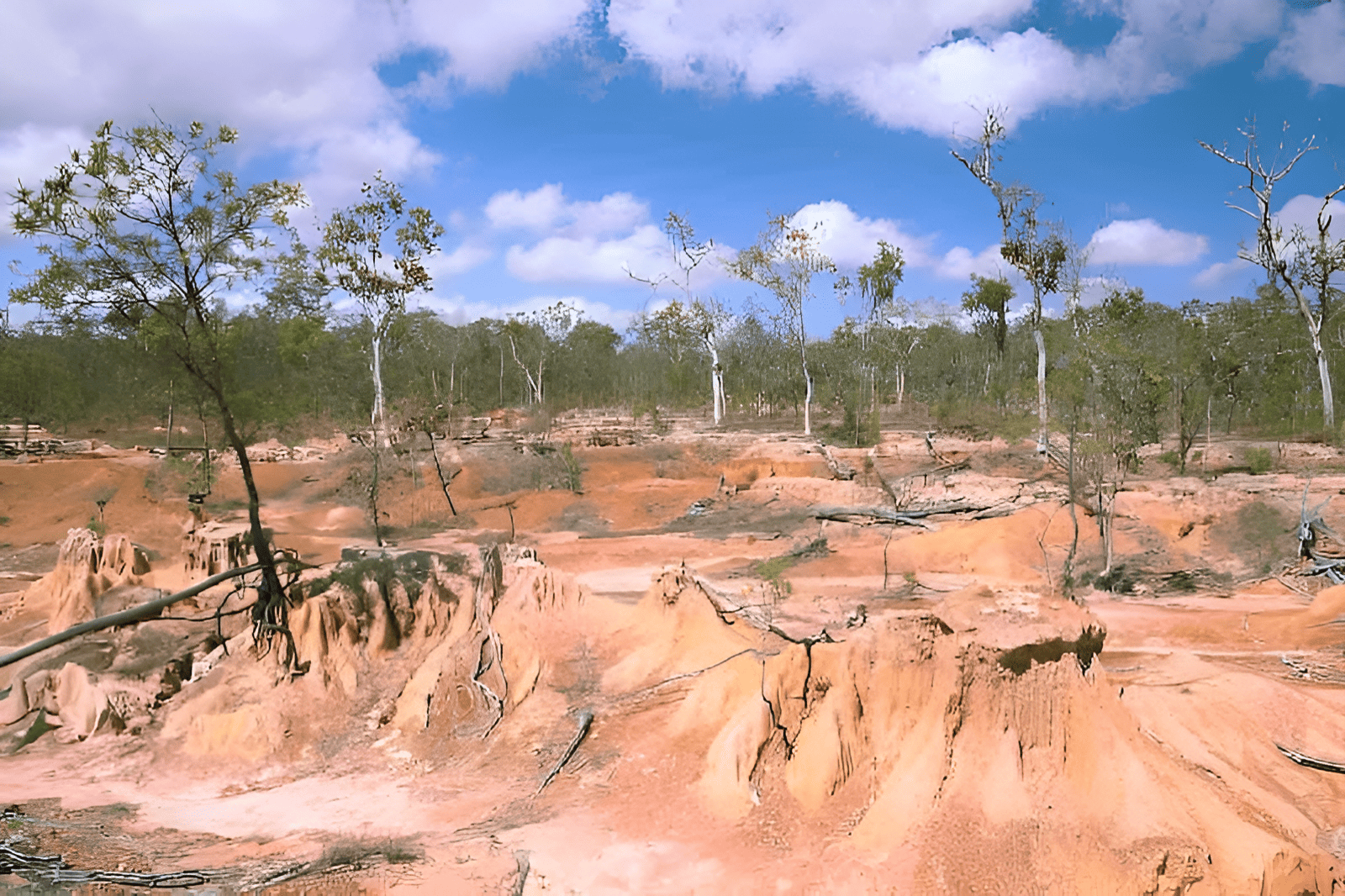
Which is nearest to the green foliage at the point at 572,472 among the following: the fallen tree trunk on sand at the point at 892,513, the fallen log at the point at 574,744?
the fallen tree trunk on sand at the point at 892,513

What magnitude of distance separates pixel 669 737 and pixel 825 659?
65.4 inches

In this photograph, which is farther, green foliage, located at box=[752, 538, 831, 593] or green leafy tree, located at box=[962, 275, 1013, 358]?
green leafy tree, located at box=[962, 275, 1013, 358]

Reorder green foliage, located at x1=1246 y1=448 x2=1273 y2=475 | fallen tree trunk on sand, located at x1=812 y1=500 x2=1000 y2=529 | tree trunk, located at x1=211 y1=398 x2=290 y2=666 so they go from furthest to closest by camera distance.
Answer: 1. green foliage, located at x1=1246 y1=448 x2=1273 y2=475
2. fallen tree trunk on sand, located at x1=812 y1=500 x2=1000 y2=529
3. tree trunk, located at x1=211 y1=398 x2=290 y2=666

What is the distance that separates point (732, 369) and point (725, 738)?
35022 millimetres

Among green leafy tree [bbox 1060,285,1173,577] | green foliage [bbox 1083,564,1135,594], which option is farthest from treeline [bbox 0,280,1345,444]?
green foliage [bbox 1083,564,1135,594]

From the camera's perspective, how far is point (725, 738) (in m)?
6.54

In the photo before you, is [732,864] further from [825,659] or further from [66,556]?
[66,556]

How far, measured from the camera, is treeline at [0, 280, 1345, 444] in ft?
63.0

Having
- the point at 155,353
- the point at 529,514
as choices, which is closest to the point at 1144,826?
the point at 155,353

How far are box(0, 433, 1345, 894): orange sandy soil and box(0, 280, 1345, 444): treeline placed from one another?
3.91 meters

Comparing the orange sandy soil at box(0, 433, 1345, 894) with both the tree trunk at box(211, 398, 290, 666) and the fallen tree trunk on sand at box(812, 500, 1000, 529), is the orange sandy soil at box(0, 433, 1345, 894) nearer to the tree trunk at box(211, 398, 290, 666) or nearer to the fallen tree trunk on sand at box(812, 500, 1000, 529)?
the tree trunk at box(211, 398, 290, 666)

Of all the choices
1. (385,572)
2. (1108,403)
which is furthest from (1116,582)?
(385,572)

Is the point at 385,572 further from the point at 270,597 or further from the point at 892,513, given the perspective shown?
the point at 892,513

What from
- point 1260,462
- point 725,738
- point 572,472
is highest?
point 1260,462
